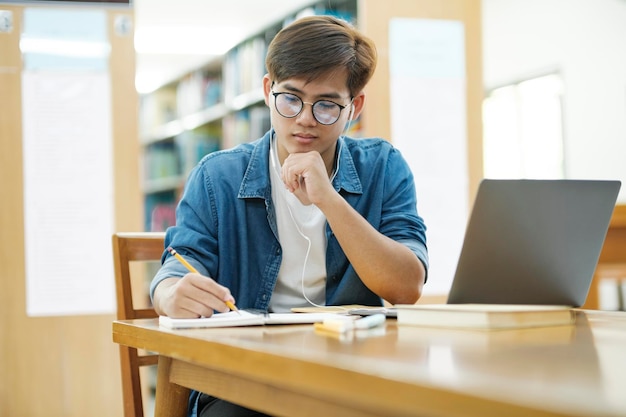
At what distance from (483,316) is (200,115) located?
15.3 feet

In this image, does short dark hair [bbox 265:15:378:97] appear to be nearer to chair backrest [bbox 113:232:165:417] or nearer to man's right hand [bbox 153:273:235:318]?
chair backrest [bbox 113:232:165:417]

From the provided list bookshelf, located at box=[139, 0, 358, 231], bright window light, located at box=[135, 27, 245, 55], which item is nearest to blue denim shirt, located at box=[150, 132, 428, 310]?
bookshelf, located at box=[139, 0, 358, 231]

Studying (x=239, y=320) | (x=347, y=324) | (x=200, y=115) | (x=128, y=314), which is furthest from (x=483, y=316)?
(x=200, y=115)

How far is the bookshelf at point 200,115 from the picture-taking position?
4.44 metres

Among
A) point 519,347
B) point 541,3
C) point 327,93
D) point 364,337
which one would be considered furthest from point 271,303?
point 541,3

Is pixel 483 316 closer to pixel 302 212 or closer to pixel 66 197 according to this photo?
pixel 302 212

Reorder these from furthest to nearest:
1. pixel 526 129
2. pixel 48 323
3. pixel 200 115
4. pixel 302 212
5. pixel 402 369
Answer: pixel 526 129
pixel 200 115
pixel 48 323
pixel 302 212
pixel 402 369

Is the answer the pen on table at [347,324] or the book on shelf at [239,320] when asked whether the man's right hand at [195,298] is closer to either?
the book on shelf at [239,320]

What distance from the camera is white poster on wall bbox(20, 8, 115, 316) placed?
2654mm

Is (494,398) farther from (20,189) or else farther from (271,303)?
(20,189)

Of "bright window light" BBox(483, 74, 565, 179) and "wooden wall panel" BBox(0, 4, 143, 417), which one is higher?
"bright window light" BBox(483, 74, 565, 179)

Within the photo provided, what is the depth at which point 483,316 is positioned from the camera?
3.35 feet

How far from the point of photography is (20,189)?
2.65m

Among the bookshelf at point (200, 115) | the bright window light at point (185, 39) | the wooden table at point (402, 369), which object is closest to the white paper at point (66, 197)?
the bookshelf at point (200, 115)
